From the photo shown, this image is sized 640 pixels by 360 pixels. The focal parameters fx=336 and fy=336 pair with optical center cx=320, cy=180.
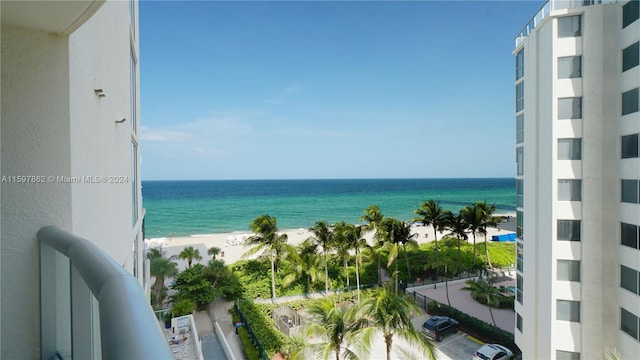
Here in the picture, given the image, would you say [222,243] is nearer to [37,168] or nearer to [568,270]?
→ [568,270]

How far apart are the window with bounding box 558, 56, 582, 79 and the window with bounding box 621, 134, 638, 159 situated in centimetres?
246

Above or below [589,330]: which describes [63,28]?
above

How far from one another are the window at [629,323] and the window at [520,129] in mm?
6527

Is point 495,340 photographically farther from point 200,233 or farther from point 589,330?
point 200,233

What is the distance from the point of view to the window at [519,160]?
43.6ft

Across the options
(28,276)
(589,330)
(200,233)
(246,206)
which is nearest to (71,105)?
(28,276)

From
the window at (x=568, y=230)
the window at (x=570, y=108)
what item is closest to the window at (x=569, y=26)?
the window at (x=570, y=108)

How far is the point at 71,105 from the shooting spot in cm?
207

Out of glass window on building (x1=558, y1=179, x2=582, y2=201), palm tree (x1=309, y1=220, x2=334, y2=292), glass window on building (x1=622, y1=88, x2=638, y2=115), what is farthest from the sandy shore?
glass window on building (x1=622, y1=88, x2=638, y2=115)

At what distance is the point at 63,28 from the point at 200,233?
1971 inches

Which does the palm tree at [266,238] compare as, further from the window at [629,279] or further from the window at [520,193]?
the window at [629,279]

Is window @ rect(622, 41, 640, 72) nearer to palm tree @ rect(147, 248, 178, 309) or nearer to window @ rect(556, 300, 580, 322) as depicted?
window @ rect(556, 300, 580, 322)

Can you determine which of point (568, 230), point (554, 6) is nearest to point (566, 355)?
point (568, 230)

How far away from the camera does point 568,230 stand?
1117 cm
